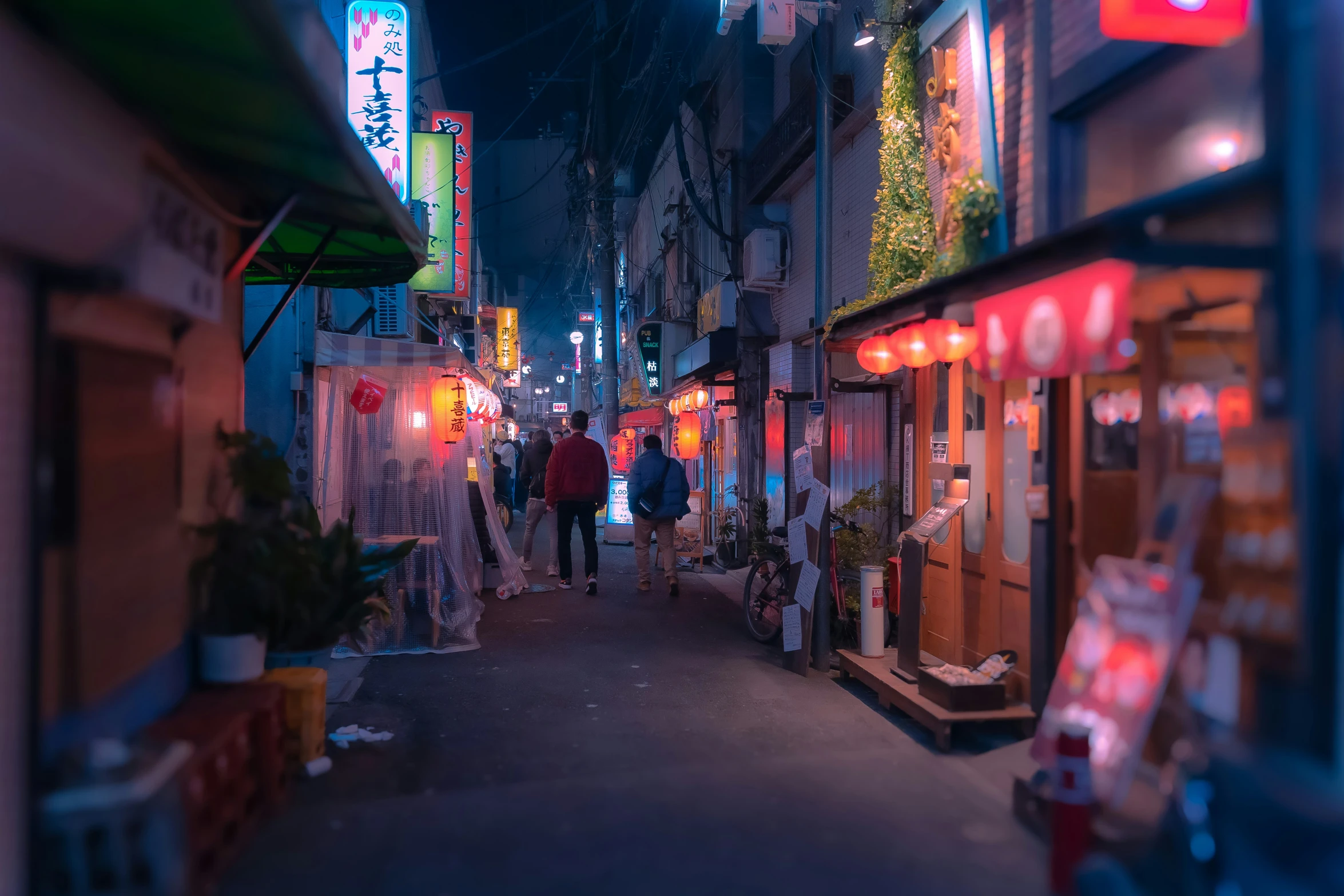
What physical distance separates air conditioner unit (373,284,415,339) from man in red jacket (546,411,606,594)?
3705 mm

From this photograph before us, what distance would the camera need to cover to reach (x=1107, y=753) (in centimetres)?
420

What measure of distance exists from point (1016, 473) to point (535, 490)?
10235 mm

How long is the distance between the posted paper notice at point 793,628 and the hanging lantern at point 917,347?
2.62 m

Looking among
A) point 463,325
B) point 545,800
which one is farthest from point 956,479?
point 463,325

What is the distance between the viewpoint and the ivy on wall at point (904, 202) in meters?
8.05

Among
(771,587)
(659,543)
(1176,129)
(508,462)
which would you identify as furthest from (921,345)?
(508,462)

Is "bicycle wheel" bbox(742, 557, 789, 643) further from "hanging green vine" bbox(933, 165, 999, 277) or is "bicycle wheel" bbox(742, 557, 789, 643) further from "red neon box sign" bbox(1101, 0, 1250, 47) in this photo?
"red neon box sign" bbox(1101, 0, 1250, 47)

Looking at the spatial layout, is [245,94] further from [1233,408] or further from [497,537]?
[497,537]

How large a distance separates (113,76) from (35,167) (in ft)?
2.80

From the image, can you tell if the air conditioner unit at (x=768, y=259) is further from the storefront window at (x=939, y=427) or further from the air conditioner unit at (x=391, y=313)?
the storefront window at (x=939, y=427)

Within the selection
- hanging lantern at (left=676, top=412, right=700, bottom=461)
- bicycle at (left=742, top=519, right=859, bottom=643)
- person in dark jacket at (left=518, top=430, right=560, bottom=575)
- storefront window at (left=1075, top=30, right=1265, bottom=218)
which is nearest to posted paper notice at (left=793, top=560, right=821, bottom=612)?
bicycle at (left=742, top=519, right=859, bottom=643)

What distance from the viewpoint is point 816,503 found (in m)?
8.06

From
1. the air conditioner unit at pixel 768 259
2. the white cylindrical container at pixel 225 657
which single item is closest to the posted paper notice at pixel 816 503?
the white cylindrical container at pixel 225 657

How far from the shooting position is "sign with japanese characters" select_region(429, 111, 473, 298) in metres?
15.6
